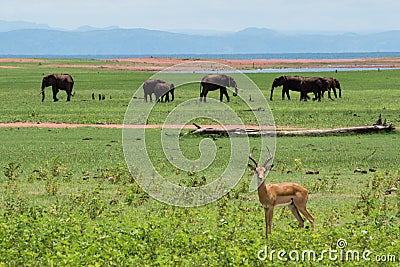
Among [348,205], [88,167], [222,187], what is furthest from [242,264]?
[88,167]

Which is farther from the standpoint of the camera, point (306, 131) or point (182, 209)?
point (306, 131)

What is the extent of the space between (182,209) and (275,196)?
250 cm

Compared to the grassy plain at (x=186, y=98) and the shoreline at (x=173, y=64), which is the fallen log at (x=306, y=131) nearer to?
the grassy plain at (x=186, y=98)

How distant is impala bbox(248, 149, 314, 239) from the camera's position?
10.2 meters

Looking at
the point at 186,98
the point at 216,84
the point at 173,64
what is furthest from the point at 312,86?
the point at 173,64

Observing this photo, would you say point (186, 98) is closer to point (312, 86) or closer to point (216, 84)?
point (216, 84)

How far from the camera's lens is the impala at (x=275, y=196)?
401 inches

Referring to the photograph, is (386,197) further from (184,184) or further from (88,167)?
(88,167)

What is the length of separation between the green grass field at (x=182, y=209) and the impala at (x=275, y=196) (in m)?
0.24

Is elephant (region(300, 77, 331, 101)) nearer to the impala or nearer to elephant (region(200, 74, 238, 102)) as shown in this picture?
elephant (region(200, 74, 238, 102))

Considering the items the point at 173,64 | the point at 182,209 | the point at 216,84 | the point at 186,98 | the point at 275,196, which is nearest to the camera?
the point at 275,196

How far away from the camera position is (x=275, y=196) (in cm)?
1035

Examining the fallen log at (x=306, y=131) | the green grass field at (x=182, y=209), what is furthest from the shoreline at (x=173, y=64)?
the green grass field at (x=182, y=209)

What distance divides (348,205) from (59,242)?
5.39m
